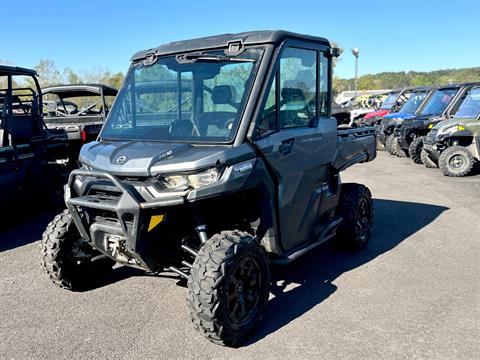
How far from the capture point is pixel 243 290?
3588mm

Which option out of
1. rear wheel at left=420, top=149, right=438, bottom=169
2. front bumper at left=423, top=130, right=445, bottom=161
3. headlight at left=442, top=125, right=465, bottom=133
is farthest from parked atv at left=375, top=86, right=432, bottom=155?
headlight at left=442, top=125, right=465, bottom=133

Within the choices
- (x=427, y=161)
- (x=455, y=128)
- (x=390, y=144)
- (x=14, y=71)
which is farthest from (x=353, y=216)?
(x=390, y=144)

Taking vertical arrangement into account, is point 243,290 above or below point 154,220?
below

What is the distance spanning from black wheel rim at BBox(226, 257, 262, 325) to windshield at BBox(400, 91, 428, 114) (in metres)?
13.2

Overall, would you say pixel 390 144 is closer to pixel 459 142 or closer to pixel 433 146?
pixel 433 146

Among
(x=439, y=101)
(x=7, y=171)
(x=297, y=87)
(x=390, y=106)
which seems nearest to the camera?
(x=297, y=87)

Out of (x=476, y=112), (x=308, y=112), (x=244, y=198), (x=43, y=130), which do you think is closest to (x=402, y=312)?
(x=244, y=198)

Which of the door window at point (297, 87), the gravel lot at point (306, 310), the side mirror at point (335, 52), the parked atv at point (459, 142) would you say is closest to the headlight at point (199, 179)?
the door window at point (297, 87)

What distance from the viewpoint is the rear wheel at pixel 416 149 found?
1293 centimetres

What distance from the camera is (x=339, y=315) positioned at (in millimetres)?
3896

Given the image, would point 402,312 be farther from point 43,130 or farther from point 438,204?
point 43,130

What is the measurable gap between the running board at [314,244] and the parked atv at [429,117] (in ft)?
29.3

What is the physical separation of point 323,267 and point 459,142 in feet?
25.8

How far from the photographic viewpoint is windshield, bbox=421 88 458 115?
13.6 meters
